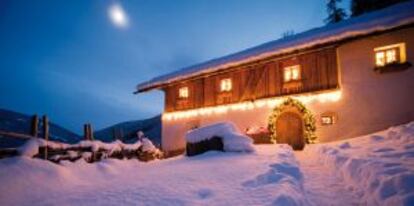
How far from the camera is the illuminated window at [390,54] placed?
39.2 feet

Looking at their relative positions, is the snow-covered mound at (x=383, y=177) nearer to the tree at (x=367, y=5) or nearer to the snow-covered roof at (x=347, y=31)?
the snow-covered roof at (x=347, y=31)

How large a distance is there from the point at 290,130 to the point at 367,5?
18.1 m

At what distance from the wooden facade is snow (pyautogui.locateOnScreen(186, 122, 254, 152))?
624 cm

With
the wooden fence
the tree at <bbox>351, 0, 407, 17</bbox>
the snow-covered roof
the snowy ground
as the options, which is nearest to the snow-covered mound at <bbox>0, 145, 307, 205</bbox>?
the snowy ground

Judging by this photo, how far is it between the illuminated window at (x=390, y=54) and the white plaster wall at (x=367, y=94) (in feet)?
0.61

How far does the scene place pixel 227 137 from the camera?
9250 millimetres

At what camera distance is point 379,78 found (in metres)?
12.2

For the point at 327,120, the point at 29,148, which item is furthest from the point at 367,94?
the point at 29,148

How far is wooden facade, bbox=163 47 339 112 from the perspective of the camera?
45.0 ft

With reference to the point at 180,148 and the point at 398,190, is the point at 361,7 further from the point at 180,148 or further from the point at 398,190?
the point at 398,190

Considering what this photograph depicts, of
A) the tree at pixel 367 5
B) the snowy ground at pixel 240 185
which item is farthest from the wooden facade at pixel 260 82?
the tree at pixel 367 5

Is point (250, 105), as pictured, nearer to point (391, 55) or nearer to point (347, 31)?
point (347, 31)

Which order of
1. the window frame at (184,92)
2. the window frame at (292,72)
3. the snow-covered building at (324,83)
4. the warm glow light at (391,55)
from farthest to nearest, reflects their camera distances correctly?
1. the window frame at (184,92)
2. the window frame at (292,72)
3. the warm glow light at (391,55)
4. the snow-covered building at (324,83)

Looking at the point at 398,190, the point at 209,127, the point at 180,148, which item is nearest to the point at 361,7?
the point at 180,148
